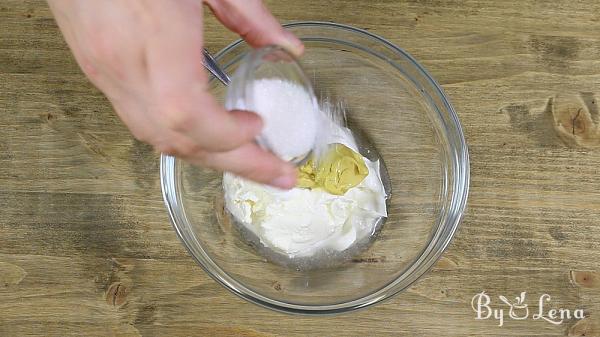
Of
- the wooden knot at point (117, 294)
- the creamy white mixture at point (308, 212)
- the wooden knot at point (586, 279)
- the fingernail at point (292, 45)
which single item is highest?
the wooden knot at point (586, 279)

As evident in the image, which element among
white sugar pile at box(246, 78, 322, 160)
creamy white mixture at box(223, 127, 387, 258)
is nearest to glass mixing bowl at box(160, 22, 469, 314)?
creamy white mixture at box(223, 127, 387, 258)

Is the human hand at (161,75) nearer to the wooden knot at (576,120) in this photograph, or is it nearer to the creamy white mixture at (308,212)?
the creamy white mixture at (308,212)

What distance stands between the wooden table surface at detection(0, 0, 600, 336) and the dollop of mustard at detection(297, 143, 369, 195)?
260mm

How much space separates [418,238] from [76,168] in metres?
0.71

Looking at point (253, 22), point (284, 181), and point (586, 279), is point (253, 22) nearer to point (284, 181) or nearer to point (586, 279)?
point (284, 181)

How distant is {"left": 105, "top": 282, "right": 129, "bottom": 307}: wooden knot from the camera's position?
47.8 inches

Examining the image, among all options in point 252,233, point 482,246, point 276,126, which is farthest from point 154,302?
point 482,246

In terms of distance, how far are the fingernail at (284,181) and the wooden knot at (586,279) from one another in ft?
2.27

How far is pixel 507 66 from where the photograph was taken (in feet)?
4.11

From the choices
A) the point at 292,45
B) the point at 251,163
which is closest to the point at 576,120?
the point at 292,45

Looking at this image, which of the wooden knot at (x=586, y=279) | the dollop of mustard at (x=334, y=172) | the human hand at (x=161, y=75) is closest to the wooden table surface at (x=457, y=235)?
the wooden knot at (x=586, y=279)

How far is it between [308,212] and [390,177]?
0.67 feet

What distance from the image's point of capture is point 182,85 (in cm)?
69

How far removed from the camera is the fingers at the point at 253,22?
929 mm
